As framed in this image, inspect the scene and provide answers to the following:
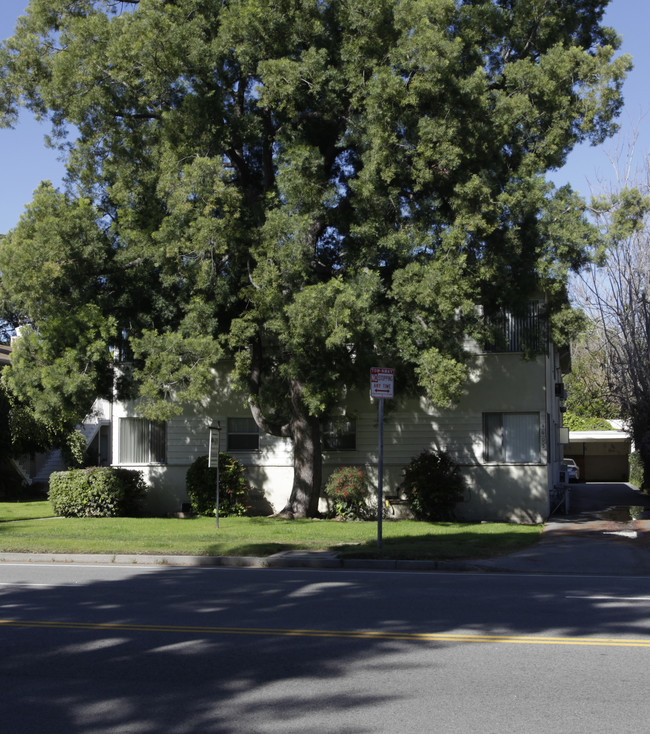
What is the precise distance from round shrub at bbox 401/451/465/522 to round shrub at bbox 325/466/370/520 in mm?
1220

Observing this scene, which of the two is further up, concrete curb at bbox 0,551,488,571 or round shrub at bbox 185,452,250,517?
round shrub at bbox 185,452,250,517

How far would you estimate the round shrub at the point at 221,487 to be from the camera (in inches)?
899

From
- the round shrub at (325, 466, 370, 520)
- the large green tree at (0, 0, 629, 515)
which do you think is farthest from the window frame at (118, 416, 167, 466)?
the round shrub at (325, 466, 370, 520)

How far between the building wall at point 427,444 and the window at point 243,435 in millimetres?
190

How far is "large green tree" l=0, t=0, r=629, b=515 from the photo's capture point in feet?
→ 59.5

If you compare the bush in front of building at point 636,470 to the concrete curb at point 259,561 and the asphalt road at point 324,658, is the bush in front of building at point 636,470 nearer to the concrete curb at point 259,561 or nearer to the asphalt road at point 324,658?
the concrete curb at point 259,561

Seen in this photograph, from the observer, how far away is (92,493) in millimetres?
23234

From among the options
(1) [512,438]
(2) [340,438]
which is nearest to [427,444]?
(1) [512,438]

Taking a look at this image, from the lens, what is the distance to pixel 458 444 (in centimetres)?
2269

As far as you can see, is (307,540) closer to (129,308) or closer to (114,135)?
(129,308)

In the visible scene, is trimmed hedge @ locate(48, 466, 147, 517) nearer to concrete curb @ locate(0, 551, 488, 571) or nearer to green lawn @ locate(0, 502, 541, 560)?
green lawn @ locate(0, 502, 541, 560)

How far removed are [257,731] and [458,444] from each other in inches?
702

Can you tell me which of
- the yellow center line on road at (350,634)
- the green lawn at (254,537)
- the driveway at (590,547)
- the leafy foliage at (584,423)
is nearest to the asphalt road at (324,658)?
the yellow center line on road at (350,634)

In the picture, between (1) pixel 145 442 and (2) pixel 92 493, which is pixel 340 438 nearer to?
(1) pixel 145 442
